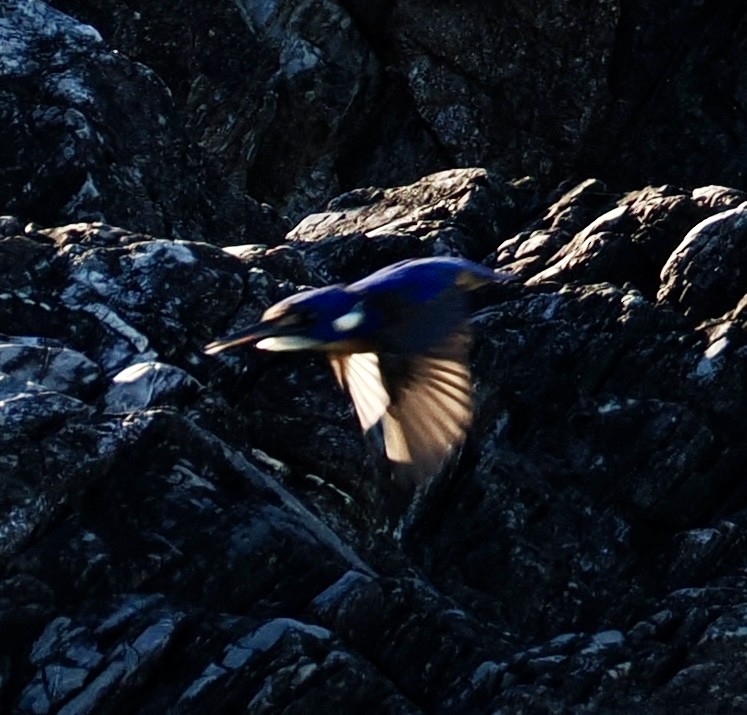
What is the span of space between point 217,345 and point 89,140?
6.33 metres

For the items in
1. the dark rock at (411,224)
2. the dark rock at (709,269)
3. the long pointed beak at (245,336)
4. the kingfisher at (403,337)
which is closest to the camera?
the long pointed beak at (245,336)

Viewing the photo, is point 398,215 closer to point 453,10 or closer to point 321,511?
point 321,511

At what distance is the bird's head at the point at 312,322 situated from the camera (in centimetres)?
826

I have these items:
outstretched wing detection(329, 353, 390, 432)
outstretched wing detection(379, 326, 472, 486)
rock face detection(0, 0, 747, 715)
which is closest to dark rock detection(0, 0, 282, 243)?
rock face detection(0, 0, 747, 715)

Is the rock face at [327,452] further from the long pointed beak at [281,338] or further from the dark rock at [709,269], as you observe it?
the long pointed beak at [281,338]

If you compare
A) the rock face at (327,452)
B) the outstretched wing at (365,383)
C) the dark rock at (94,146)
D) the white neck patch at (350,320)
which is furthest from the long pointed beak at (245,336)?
the dark rock at (94,146)

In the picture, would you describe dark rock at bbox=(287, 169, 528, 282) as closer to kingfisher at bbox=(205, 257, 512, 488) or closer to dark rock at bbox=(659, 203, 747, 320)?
dark rock at bbox=(659, 203, 747, 320)

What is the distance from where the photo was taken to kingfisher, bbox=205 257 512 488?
328 inches

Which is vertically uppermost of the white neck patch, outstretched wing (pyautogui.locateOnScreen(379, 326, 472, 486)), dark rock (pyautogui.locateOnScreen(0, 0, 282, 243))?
dark rock (pyautogui.locateOnScreen(0, 0, 282, 243))

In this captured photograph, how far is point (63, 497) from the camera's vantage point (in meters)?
9.50

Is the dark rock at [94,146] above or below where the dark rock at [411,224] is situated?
above

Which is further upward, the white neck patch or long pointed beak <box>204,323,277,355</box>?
long pointed beak <box>204,323,277,355</box>

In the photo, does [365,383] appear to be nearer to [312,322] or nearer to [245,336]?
[312,322]

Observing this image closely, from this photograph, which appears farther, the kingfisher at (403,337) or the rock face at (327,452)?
the rock face at (327,452)
